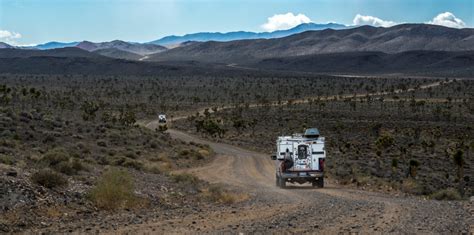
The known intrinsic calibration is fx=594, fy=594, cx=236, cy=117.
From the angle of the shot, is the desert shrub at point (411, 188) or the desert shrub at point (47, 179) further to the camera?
the desert shrub at point (411, 188)

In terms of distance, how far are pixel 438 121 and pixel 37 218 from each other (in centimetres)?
7349

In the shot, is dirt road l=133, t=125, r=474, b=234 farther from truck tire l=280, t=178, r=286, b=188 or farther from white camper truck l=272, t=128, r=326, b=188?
truck tire l=280, t=178, r=286, b=188

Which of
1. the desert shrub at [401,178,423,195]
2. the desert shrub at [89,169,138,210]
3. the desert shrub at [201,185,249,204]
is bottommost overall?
the desert shrub at [401,178,423,195]

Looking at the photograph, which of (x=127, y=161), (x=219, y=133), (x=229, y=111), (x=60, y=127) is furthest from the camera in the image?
(x=229, y=111)

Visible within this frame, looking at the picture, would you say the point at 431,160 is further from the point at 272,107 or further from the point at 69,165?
the point at 272,107

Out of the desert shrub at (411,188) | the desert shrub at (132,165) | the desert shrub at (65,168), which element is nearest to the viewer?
the desert shrub at (65,168)

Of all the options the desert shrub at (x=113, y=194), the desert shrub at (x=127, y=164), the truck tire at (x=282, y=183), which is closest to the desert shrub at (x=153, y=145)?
the desert shrub at (x=127, y=164)

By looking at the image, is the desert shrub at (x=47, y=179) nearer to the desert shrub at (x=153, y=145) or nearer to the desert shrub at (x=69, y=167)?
the desert shrub at (x=69, y=167)

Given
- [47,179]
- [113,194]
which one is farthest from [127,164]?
[113,194]

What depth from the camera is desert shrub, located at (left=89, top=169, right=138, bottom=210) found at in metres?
16.7

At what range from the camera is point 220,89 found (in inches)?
5861

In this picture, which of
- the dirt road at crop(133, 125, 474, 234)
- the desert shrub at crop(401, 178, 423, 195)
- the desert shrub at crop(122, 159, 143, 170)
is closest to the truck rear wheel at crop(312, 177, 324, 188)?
the desert shrub at crop(401, 178, 423, 195)

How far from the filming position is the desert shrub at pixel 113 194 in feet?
54.6

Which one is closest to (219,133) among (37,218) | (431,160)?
(431,160)
